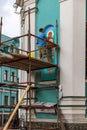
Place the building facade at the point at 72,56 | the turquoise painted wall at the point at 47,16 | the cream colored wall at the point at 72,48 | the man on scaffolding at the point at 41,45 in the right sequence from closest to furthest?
the building facade at the point at 72,56 < the cream colored wall at the point at 72,48 < the man on scaffolding at the point at 41,45 < the turquoise painted wall at the point at 47,16

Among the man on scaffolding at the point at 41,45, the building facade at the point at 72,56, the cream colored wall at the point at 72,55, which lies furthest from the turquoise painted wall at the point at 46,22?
the man on scaffolding at the point at 41,45

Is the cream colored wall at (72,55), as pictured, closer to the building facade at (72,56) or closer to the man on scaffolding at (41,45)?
the building facade at (72,56)

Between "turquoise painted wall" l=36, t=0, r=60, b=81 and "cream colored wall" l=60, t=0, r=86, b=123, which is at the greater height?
"turquoise painted wall" l=36, t=0, r=60, b=81

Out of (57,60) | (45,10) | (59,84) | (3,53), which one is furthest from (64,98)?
(45,10)

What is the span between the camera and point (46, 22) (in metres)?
14.5

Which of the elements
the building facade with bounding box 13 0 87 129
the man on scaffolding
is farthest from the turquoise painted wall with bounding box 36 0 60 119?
the man on scaffolding

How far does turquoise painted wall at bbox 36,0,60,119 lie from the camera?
13.8m

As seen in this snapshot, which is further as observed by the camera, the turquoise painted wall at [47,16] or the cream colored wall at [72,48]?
the turquoise painted wall at [47,16]

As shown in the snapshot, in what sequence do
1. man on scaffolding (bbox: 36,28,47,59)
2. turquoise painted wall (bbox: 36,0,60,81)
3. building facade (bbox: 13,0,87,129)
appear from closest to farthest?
building facade (bbox: 13,0,87,129) → man on scaffolding (bbox: 36,28,47,59) → turquoise painted wall (bbox: 36,0,60,81)

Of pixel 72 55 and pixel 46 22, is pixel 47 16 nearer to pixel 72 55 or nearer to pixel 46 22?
pixel 46 22

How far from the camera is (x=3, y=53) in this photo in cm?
1215

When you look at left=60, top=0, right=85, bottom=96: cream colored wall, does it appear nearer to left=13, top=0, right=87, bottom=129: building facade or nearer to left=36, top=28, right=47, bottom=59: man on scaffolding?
left=13, top=0, right=87, bottom=129: building facade

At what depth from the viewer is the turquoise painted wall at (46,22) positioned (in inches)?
542

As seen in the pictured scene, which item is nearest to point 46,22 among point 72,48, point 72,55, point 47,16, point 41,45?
point 47,16
